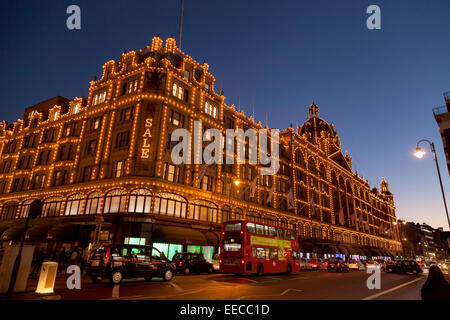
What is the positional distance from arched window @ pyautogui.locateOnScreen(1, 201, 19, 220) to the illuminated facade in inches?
6.9

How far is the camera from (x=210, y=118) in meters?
39.0

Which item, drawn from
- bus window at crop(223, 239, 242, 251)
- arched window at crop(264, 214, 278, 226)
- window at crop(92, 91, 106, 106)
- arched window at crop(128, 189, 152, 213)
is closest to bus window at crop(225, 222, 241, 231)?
bus window at crop(223, 239, 242, 251)

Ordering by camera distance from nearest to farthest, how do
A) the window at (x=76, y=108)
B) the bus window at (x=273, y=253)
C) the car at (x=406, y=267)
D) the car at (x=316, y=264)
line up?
the bus window at (x=273, y=253)
the car at (x=406, y=267)
the car at (x=316, y=264)
the window at (x=76, y=108)

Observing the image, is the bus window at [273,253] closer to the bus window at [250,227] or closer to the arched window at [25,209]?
the bus window at [250,227]

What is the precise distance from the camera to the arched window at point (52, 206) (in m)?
35.5

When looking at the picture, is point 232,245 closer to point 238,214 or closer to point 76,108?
point 238,214

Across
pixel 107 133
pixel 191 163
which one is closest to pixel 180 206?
pixel 191 163

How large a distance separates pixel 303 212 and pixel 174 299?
4975 cm

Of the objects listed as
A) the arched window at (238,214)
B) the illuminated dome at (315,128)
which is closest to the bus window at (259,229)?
the arched window at (238,214)

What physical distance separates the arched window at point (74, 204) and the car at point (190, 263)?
15.7 metres

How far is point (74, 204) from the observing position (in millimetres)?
33969

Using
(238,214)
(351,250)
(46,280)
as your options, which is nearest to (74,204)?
(238,214)

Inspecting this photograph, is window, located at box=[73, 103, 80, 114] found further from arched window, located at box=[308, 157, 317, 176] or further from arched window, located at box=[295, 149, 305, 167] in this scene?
arched window, located at box=[308, 157, 317, 176]

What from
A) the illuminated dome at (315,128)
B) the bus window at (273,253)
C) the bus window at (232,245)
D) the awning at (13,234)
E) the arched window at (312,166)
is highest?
the illuminated dome at (315,128)
